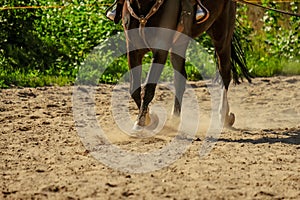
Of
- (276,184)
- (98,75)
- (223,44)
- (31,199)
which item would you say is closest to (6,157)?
(31,199)

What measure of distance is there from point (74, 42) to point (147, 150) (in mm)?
5744

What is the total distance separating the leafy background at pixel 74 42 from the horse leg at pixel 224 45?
2.63 meters

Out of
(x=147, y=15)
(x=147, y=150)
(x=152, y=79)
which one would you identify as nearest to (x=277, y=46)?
(x=152, y=79)

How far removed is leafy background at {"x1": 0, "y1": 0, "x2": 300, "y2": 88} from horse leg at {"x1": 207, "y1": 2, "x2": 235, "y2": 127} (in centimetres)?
263

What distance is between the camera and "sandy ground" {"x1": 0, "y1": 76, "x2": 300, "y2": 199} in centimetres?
459

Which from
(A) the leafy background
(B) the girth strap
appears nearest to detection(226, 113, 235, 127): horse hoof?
(B) the girth strap

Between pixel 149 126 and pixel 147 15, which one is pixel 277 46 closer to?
pixel 149 126

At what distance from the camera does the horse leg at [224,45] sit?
757cm

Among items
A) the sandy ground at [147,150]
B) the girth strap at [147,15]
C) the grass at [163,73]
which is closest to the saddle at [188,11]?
the girth strap at [147,15]

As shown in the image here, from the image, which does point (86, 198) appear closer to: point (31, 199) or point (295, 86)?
point (31, 199)

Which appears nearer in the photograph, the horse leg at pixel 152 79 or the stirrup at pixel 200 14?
the horse leg at pixel 152 79

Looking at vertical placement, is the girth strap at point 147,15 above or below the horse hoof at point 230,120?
above

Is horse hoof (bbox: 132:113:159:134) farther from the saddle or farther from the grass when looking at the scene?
the grass

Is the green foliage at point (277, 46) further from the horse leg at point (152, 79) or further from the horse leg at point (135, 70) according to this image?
the horse leg at point (152, 79)
